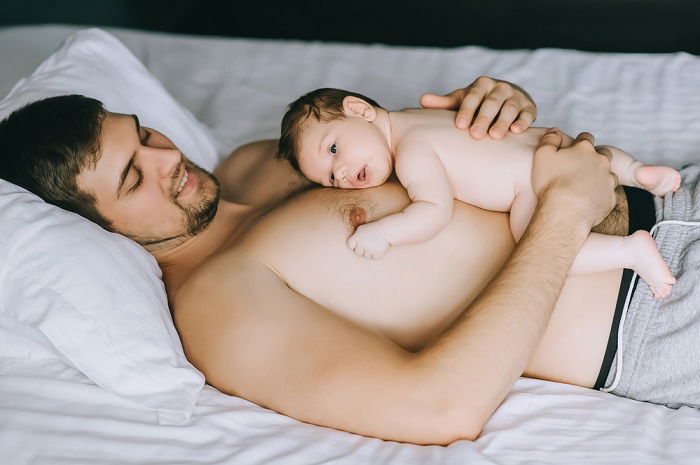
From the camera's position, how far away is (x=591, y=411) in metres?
1.29

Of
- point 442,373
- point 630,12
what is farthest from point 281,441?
point 630,12

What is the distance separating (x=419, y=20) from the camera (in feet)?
9.71

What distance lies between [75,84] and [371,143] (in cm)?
82

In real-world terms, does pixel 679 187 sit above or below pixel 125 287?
above

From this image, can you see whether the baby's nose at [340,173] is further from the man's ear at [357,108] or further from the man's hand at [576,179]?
the man's hand at [576,179]

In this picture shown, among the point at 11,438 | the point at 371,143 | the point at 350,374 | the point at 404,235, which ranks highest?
the point at 371,143

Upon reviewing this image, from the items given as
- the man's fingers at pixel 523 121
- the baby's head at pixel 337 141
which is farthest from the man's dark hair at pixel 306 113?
the man's fingers at pixel 523 121

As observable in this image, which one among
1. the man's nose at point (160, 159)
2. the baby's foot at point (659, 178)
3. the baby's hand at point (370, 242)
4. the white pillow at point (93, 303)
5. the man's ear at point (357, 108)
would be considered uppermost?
the man's ear at point (357, 108)

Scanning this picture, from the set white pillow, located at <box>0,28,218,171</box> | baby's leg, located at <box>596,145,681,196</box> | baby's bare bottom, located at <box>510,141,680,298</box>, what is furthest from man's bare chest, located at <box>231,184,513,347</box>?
white pillow, located at <box>0,28,218,171</box>

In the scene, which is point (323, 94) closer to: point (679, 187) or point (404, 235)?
point (404, 235)

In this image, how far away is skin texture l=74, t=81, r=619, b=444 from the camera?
1213 millimetres

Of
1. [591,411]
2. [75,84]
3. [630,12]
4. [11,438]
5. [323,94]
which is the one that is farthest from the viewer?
[630,12]

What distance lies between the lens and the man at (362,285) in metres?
1.22

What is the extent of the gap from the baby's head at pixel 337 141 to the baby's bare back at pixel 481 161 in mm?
61
